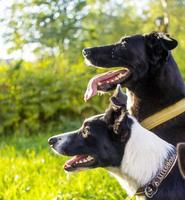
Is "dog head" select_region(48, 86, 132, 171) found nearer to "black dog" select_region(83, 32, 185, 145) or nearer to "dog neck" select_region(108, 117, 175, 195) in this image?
"dog neck" select_region(108, 117, 175, 195)

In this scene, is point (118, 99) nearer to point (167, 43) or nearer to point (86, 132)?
point (86, 132)

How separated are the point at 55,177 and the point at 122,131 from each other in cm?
303

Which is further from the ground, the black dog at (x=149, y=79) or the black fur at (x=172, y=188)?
the black dog at (x=149, y=79)

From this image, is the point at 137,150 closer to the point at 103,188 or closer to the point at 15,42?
the point at 103,188

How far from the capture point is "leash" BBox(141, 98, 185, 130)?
4738 mm

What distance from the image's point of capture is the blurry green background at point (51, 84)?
271 inches

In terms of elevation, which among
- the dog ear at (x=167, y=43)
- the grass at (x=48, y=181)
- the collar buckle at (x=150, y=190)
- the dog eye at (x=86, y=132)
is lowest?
the grass at (x=48, y=181)

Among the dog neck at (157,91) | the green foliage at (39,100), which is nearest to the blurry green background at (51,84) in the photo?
the green foliage at (39,100)

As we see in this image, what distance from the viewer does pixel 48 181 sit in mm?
6969

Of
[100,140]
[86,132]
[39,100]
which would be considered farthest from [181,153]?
[39,100]

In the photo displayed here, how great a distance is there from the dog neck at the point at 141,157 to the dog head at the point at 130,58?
55 centimetres

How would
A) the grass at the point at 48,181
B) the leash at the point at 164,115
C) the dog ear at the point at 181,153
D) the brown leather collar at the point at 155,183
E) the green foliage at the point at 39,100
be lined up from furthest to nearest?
1. the green foliage at the point at 39,100
2. the grass at the point at 48,181
3. the leash at the point at 164,115
4. the brown leather collar at the point at 155,183
5. the dog ear at the point at 181,153

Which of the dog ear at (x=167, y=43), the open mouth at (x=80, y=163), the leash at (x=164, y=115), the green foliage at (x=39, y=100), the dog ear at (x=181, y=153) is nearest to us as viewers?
the dog ear at (x=181, y=153)

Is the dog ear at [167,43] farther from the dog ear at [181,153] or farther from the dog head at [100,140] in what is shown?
the dog ear at [181,153]
